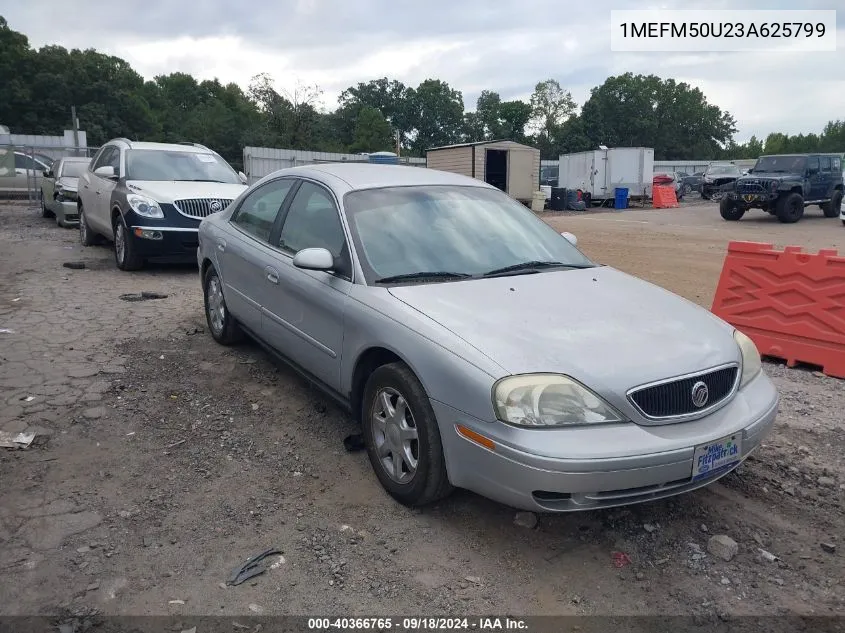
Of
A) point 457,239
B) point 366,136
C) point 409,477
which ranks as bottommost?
point 409,477

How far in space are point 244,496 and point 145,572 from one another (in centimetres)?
72

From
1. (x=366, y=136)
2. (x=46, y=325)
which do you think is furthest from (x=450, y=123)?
(x=46, y=325)

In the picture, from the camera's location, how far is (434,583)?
2.88 m

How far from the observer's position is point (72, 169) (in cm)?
1472

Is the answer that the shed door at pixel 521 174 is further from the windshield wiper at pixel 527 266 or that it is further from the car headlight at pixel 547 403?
the car headlight at pixel 547 403

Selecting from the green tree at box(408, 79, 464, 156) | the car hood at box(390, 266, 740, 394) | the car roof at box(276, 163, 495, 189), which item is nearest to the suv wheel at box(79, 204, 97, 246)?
the car roof at box(276, 163, 495, 189)

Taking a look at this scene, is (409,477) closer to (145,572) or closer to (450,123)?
(145,572)

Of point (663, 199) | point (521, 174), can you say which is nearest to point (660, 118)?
point (663, 199)

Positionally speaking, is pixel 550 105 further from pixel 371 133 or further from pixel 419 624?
pixel 419 624

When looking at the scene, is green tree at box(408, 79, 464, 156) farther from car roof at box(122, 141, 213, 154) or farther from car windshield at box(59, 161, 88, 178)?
car roof at box(122, 141, 213, 154)

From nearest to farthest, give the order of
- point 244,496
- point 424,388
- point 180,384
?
1. point 424,388
2. point 244,496
3. point 180,384

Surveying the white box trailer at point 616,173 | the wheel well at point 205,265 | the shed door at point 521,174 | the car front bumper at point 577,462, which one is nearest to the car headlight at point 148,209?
the wheel well at point 205,265

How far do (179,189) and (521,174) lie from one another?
20955 mm

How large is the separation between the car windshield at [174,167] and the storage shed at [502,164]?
18140mm
